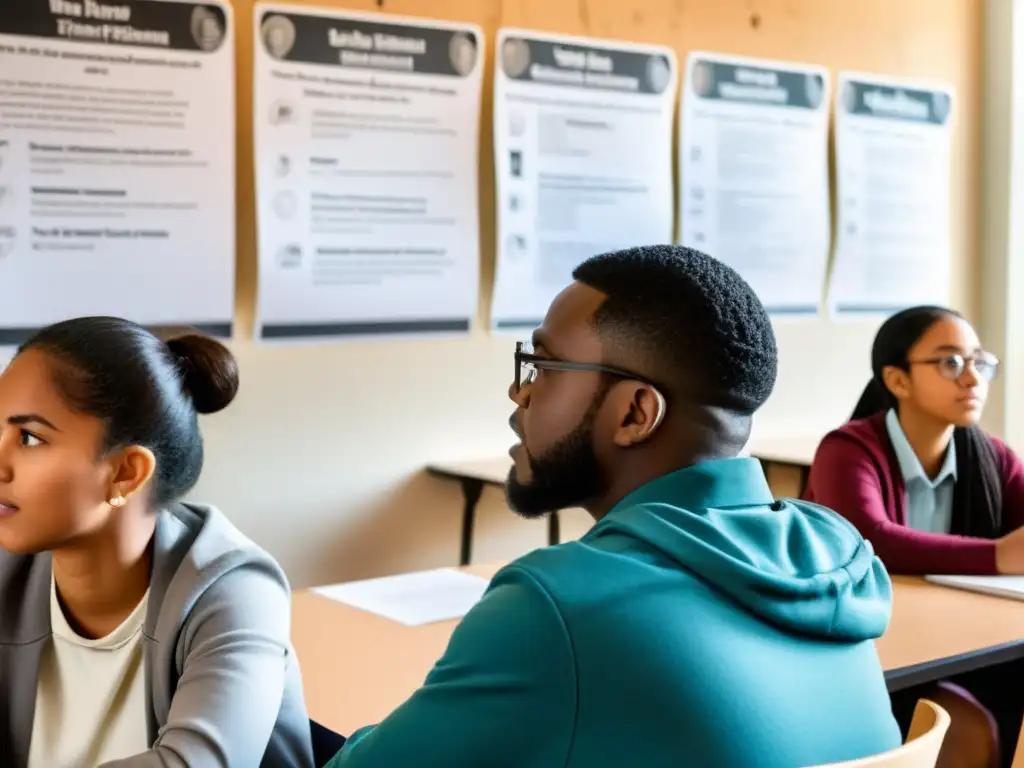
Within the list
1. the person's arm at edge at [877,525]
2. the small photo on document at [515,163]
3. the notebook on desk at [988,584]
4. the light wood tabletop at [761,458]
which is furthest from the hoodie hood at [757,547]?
the small photo on document at [515,163]

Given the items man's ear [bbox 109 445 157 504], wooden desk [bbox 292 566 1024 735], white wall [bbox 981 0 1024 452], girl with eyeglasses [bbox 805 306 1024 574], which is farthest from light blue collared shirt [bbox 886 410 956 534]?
white wall [bbox 981 0 1024 452]

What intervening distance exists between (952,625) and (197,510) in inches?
51.4

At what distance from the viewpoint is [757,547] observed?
1.13m

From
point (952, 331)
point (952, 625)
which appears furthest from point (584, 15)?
point (952, 625)

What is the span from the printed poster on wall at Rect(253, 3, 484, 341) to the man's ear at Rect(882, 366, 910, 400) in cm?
125

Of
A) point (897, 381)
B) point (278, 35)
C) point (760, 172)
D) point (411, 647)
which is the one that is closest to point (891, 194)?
point (760, 172)

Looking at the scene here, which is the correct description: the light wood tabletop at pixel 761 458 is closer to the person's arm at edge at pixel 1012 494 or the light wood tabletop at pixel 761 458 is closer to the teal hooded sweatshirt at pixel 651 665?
the person's arm at edge at pixel 1012 494

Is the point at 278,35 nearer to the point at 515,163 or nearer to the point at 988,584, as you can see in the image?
the point at 515,163

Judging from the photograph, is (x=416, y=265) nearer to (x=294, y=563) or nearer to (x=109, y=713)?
(x=294, y=563)

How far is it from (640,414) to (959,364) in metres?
1.72

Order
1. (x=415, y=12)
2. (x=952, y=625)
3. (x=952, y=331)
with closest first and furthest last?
(x=952, y=625) < (x=952, y=331) < (x=415, y=12)

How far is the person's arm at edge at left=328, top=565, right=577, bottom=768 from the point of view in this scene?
3.17ft

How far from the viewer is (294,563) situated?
131 inches

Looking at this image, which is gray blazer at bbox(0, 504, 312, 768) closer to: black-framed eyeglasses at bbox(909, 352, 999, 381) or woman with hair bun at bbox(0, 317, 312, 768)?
woman with hair bun at bbox(0, 317, 312, 768)
